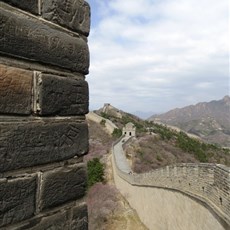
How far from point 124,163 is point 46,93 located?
29.0m

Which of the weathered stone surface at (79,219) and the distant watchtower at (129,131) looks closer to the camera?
the weathered stone surface at (79,219)

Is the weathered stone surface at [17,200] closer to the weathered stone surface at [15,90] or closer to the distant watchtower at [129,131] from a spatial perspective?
the weathered stone surface at [15,90]

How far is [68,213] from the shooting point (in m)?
1.82

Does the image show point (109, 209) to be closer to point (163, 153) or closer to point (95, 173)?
point (95, 173)

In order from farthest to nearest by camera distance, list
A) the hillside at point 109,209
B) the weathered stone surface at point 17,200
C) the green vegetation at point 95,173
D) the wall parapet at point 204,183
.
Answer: the green vegetation at point 95,173
the hillside at point 109,209
the wall parapet at point 204,183
the weathered stone surface at point 17,200

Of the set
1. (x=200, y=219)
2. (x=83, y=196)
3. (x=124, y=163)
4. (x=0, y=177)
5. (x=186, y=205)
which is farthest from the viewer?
(x=124, y=163)

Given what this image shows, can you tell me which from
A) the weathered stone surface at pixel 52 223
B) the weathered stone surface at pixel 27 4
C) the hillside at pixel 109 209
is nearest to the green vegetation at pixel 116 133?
the hillside at pixel 109 209

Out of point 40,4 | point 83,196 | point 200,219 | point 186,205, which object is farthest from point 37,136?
point 186,205

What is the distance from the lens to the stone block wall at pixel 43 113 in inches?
60.4

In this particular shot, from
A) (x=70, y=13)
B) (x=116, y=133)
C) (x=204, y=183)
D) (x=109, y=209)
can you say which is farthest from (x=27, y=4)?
(x=116, y=133)

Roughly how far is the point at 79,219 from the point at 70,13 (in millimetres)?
1037

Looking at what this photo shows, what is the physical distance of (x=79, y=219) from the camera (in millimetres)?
1872

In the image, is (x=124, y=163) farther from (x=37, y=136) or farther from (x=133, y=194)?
(x=37, y=136)

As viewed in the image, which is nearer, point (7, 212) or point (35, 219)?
point (7, 212)
